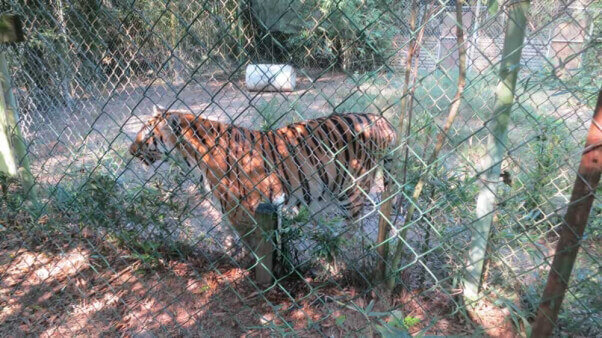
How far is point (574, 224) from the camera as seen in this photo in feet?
3.01

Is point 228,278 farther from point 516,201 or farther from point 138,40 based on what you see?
point 138,40

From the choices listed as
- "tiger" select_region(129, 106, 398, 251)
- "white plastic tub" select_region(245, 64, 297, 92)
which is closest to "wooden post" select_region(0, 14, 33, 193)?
"tiger" select_region(129, 106, 398, 251)

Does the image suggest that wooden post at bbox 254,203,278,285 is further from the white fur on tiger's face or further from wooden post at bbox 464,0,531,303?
wooden post at bbox 464,0,531,303

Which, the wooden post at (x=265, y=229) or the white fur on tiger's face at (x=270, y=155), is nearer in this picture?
the wooden post at (x=265, y=229)

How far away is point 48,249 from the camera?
3062mm

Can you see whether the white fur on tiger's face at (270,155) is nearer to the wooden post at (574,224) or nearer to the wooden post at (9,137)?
the wooden post at (9,137)

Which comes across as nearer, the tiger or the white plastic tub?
the tiger

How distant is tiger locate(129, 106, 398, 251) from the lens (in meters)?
3.14

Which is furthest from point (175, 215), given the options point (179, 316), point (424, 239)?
point (424, 239)

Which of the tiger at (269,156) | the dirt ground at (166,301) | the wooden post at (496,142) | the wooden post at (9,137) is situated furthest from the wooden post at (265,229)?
the wooden post at (9,137)

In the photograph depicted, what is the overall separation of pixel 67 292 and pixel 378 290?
196 centimetres

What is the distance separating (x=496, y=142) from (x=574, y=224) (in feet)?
3.19

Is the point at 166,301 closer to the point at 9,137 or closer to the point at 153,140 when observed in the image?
the point at 153,140

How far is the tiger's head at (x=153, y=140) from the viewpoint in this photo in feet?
10.9
